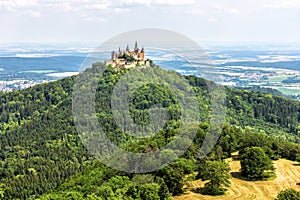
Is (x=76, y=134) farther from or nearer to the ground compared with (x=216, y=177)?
nearer to the ground

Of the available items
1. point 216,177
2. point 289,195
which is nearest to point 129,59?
point 216,177

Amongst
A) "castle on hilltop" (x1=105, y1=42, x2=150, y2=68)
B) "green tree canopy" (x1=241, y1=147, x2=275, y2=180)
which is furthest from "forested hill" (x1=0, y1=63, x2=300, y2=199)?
"green tree canopy" (x1=241, y1=147, x2=275, y2=180)

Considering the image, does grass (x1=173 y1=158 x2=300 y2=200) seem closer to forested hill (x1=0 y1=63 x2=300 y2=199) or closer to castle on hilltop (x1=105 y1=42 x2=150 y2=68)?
forested hill (x1=0 y1=63 x2=300 y2=199)

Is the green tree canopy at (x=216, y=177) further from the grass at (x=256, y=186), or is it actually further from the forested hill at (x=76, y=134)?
the forested hill at (x=76, y=134)

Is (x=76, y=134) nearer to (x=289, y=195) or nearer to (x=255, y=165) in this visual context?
(x=255, y=165)

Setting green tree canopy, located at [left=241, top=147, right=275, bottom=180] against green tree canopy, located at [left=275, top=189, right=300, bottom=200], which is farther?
green tree canopy, located at [left=241, top=147, right=275, bottom=180]

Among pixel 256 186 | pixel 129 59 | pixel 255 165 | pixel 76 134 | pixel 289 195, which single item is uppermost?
pixel 129 59
